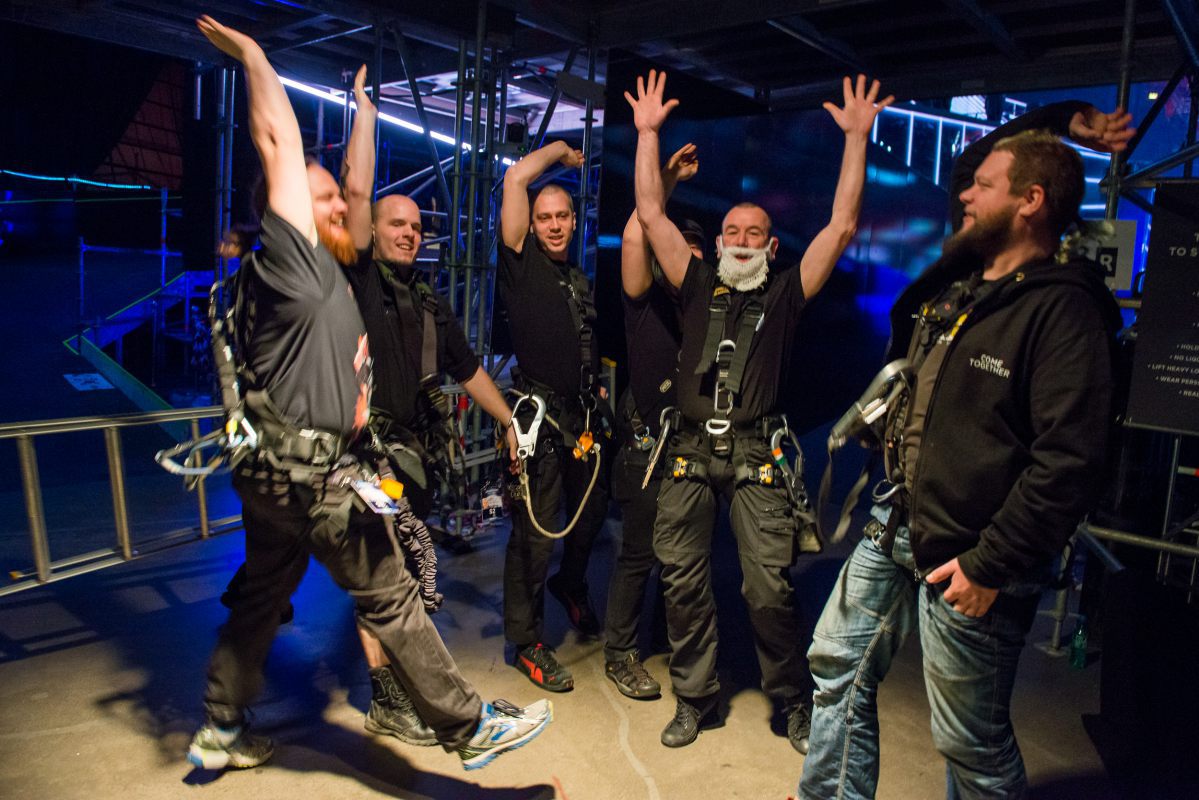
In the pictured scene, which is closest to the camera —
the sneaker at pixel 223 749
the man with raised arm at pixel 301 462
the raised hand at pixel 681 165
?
the man with raised arm at pixel 301 462

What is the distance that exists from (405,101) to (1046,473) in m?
9.61

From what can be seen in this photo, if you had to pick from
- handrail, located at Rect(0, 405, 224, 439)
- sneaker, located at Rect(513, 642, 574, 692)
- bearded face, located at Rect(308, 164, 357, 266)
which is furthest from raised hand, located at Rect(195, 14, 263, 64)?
sneaker, located at Rect(513, 642, 574, 692)

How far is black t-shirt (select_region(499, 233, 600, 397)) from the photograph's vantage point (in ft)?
12.5

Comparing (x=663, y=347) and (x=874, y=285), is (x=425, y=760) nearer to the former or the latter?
(x=663, y=347)

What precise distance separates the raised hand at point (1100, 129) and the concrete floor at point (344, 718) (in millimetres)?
2338

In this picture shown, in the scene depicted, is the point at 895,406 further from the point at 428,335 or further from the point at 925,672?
the point at 428,335

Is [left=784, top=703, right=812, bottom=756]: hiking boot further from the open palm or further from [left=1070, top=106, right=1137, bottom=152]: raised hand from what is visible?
the open palm

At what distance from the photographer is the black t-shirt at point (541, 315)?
12.5ft

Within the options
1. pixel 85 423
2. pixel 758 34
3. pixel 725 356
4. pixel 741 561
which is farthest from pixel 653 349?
pixel 758 34

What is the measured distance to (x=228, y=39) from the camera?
7.41ft

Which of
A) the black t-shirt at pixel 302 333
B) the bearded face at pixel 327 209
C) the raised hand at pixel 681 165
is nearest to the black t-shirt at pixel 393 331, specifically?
the bearded face at pixel 327 209

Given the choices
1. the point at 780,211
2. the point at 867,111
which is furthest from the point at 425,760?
the point at 780,211

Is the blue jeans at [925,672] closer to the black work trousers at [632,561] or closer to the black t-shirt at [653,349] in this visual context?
the black work trousers at [632,561]

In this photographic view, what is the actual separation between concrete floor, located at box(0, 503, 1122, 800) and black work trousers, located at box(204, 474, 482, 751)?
0.42 m
